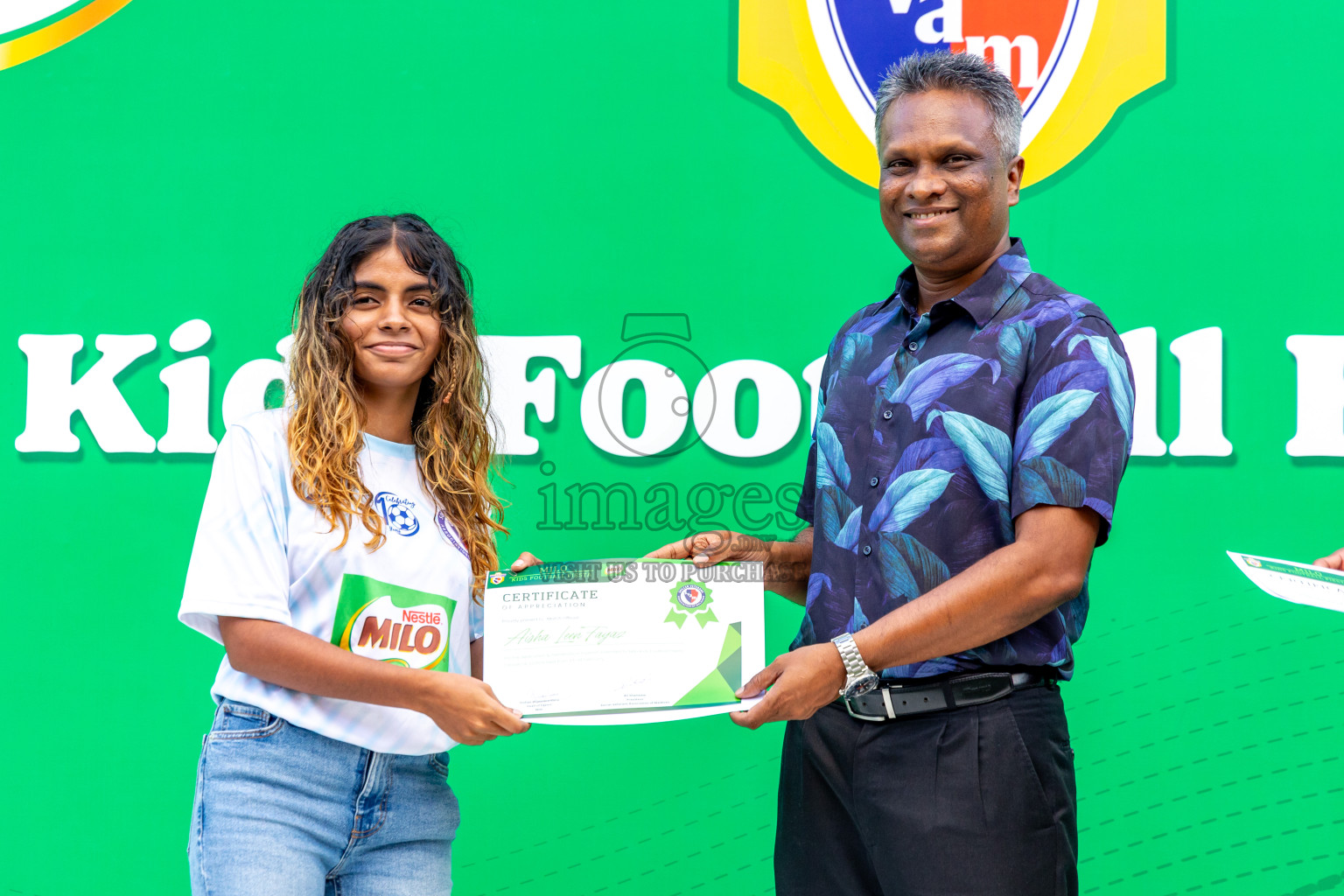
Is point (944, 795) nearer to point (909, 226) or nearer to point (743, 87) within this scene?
point (909, 226)

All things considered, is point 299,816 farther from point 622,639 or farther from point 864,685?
point 864,685

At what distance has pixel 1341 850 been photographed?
2.55m

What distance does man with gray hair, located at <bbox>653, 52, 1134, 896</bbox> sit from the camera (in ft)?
4.83

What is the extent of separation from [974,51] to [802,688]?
1.75m

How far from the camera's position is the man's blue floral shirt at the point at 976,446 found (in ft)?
4.85

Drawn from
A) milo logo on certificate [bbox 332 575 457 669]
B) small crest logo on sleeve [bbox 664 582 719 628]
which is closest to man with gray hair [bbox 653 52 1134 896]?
small crest logo on sleeve [bbox 664 582 719 628]

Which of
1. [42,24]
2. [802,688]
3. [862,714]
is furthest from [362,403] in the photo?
[42,24]

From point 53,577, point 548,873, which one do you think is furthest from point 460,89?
point 548,873

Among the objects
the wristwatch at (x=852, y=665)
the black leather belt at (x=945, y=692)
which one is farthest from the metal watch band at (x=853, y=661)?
the black leather belt at (x=945, y=692)

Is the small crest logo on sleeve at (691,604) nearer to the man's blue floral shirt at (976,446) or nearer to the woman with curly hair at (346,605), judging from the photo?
the man's blue floral shirt at (976,446)

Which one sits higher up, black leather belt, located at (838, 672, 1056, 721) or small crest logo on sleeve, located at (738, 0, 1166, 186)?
small crest logo on sleeve, located at (738, 0, 1166, 186)

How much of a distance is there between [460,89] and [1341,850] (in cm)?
289

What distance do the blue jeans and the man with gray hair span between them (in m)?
0.55

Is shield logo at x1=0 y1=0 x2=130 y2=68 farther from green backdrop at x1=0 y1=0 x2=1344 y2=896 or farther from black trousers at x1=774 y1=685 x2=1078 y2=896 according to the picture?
black trousers at x1=774 y1=685 x2=1078 y2=896
